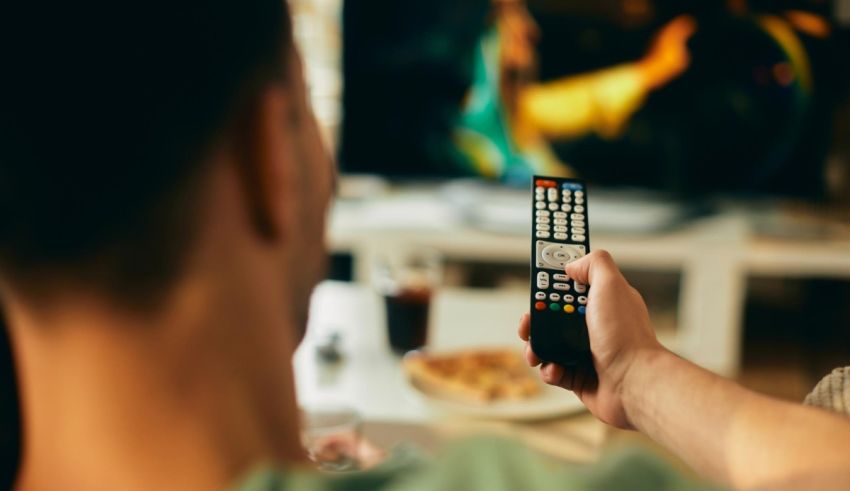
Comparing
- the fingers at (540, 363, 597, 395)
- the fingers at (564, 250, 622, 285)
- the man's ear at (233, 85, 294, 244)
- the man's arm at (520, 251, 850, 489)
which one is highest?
the man's ear at (233, 85, 294, 244)

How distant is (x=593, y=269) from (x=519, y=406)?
1.17 feet

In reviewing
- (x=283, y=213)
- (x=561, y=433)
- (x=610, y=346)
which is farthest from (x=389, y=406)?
(x=283, y=213)

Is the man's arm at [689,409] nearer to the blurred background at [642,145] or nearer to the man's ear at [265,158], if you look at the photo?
the man's ear at [265,158]

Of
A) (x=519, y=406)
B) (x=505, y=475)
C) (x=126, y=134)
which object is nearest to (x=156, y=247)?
(x=126, y=134)

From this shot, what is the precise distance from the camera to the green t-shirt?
31 cm

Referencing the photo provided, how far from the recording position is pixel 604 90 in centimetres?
236

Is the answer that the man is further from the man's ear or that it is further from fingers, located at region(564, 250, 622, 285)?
fingers, located at region(564, 250, 622, 285)

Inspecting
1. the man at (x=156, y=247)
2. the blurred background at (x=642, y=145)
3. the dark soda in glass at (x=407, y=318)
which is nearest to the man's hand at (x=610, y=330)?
the man at (x=156, y=247)

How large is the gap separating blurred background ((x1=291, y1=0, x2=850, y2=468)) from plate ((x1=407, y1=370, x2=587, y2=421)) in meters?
1.28

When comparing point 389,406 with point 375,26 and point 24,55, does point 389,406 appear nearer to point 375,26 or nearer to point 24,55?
point 24,55

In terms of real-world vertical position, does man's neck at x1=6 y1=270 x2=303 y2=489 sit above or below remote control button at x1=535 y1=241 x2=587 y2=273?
below

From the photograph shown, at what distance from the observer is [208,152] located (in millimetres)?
399

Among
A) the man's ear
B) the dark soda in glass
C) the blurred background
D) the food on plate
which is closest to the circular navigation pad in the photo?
the man's ear

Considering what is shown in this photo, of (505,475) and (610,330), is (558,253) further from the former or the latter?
(505,475)
